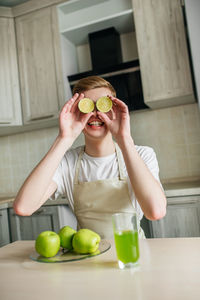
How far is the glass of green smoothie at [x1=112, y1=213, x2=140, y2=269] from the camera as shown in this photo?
2.42ft

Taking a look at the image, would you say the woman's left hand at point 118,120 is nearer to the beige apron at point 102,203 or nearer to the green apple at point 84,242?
the beige apron at point 102,203

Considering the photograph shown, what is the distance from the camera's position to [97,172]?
54.7 inches

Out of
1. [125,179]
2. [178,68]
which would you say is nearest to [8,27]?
[178,68]

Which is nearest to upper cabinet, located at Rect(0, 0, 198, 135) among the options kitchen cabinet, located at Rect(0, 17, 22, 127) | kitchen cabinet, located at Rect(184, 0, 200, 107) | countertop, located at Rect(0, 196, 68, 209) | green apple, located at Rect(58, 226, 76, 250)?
kitchen cabinet, located at Rect(0, 17, 22, 127)

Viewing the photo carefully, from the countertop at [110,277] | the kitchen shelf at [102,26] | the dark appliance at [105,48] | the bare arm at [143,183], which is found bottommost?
the countertop at [110,277]

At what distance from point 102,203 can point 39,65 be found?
1819 millimetres

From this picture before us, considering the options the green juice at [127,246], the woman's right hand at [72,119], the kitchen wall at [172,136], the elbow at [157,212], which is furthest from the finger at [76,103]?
the kitchen wall at [172,136]

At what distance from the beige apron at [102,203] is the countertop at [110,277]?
0.34m

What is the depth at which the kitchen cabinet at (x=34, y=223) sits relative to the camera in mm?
2316

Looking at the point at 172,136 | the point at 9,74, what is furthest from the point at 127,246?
the point at 9,74

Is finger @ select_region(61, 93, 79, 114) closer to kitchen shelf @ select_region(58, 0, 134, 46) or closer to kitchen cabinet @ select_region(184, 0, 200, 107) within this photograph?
kitchen cabinet @ select_region(184, 0, 200, 107)

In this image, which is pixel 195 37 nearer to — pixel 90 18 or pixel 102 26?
pixel 102 26

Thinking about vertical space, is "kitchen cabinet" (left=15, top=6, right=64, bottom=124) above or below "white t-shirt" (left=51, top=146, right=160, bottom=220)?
above

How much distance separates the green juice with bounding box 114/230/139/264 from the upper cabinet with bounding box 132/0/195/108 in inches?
64.6
